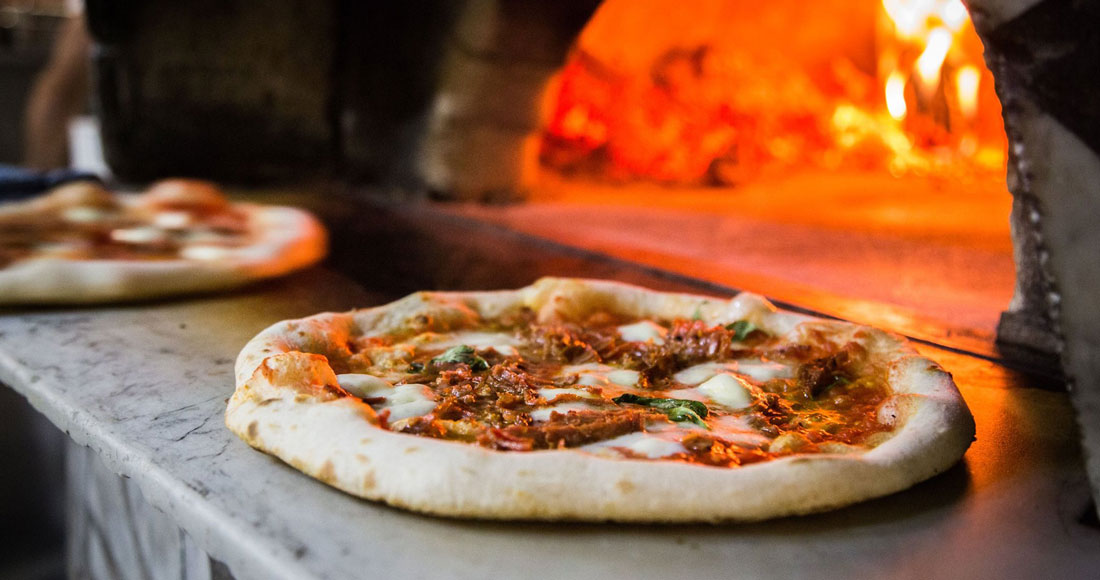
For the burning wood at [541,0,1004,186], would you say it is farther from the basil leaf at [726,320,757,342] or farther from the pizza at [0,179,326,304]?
the basil leaf at [726,320,757,342]

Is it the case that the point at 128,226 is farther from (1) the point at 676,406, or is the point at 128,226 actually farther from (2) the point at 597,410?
(1) the point at 676,406

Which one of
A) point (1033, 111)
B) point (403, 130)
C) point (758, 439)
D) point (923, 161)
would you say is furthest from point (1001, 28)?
point (923, 161)

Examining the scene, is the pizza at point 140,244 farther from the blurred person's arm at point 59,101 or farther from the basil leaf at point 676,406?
the blurred person's arm at point 59,101

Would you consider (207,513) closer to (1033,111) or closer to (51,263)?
(1033,111)

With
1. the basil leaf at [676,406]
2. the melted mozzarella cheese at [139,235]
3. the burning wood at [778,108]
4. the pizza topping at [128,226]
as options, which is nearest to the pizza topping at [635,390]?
the basil leaf at [676,406]

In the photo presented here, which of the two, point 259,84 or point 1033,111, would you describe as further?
point 259,84

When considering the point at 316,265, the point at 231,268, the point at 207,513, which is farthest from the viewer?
the point at 316,265

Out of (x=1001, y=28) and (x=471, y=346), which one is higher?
(x=1001, y=28)
